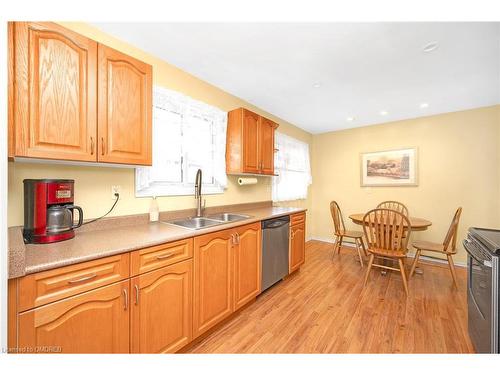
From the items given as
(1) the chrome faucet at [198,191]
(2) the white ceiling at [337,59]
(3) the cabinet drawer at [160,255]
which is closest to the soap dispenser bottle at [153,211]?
(1) the chrome faucet at [198,191]

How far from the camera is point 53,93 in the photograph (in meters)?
1.05

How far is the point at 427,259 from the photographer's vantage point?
10.4ft

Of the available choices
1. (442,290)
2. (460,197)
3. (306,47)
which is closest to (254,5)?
(306,47)

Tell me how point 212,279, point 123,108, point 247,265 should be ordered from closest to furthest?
point 123,108 < point 212,279 < point 247,265

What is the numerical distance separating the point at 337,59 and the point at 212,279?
215 cm

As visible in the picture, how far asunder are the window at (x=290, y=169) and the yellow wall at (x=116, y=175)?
1.10 metres

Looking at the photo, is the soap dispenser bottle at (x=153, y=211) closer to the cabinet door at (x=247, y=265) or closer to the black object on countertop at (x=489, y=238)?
the cabinet door at (x=247, y=265)

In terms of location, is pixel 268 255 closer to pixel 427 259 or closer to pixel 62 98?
pixel 62 98

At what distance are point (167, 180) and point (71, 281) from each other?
1136 mm

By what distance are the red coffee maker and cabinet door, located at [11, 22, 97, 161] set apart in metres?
0.16

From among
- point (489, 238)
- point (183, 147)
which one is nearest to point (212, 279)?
point (183, 147)

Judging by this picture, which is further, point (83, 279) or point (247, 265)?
point (247, 265)

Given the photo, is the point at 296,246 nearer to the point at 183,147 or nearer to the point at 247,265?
the point at 247,265

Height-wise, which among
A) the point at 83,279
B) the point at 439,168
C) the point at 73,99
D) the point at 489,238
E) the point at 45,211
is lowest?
the point at 83,279
